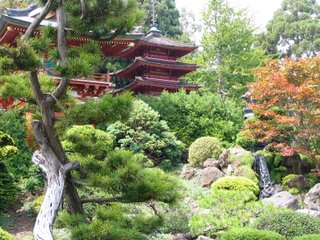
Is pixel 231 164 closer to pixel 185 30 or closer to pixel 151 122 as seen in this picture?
pixel 151 122

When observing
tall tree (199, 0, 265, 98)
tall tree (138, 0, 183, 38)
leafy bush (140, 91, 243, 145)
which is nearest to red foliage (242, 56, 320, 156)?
leafy bush (140, 91, 243, 145)

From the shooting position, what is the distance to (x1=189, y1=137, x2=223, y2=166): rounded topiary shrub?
13297 millimetres

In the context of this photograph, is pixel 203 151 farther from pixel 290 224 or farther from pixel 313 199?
pixel 290 224

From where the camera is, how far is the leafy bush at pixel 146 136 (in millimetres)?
12680

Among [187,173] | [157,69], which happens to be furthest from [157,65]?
[187,173]

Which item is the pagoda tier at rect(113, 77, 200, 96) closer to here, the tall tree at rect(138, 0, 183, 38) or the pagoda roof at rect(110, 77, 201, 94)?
the pagoda roof at rect(110, 77, 201, 94)

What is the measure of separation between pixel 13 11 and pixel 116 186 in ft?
42.2

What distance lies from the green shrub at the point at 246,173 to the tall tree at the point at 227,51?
11155 mm

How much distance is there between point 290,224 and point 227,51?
18522 millimetres

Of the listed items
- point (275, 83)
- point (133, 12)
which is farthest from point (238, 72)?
point (133, 12)

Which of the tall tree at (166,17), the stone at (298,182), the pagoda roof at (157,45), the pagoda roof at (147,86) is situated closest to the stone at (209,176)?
the stone at (298,182)

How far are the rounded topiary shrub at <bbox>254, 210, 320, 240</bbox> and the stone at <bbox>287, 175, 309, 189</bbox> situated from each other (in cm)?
447

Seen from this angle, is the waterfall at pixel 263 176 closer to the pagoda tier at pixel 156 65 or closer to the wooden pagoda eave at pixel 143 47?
the pagoda tier at pixel 156 65

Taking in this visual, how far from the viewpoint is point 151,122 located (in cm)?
1309
